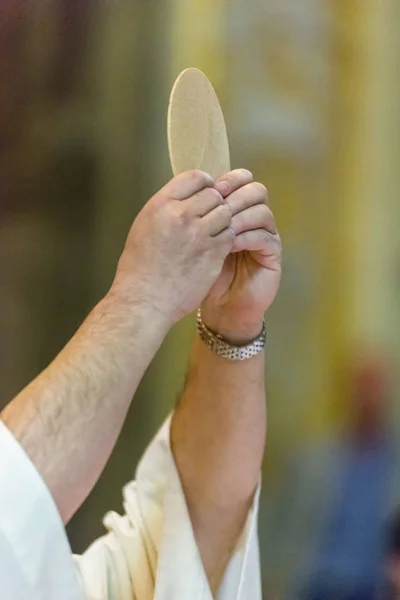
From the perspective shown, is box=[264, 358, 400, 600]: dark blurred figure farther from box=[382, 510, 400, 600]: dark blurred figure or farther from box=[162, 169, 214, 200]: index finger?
box=[162, 169, 214, 200]: index finger

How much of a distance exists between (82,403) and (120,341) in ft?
0.18

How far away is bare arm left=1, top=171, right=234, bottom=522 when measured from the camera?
42 cm

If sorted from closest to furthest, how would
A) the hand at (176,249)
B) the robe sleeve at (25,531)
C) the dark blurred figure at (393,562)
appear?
the robe sleeve at (25,531)
the hand at (176,249)
the dark blurred figure at (393,562)

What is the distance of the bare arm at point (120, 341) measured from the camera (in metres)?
0.42

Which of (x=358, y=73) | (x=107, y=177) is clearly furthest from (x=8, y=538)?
(x=358, y=73)

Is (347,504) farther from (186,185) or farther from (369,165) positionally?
(186,185)

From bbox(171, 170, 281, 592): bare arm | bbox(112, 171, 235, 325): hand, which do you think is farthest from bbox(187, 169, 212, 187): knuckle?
bbox(171, 170, 281, 592): bare arm

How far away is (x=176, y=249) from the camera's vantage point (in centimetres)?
51

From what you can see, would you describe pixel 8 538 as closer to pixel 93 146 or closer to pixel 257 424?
pixel 257 424

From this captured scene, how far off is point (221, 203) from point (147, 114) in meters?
0.50

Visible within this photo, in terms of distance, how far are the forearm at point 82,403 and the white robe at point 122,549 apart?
14 mm

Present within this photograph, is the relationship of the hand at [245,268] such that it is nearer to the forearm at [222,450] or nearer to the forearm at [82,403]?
the forearm at [222,450]

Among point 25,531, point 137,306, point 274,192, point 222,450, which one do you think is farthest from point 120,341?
point 274,192

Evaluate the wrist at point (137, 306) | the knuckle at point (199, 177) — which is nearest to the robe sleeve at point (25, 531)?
the wrist at point (137, 306)
